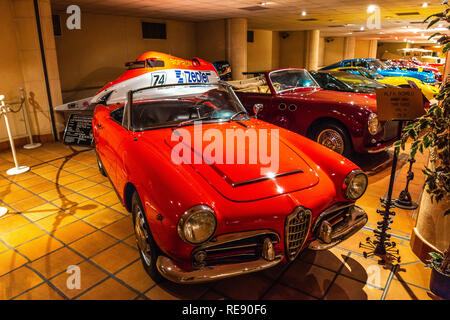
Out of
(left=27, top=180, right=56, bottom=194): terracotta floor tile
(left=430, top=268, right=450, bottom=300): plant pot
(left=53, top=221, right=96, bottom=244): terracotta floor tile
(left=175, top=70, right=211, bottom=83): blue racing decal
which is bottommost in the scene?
(left=53, top=221, right=96, bottom=244): terracotta floor tile

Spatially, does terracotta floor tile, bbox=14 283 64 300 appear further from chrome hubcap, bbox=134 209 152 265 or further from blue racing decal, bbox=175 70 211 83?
blue racing decal, bbox=175 70 211 83

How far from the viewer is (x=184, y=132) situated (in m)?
2.76

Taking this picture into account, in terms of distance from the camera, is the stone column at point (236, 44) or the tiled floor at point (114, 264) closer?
the tiled floor at point (114, 264)

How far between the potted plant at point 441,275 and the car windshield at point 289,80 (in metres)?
3.67

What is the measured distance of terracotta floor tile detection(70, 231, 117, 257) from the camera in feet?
9.19

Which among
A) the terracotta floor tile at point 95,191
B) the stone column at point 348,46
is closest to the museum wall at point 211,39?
the terracotta floor tile at point 95,191

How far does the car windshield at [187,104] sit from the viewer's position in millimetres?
3107

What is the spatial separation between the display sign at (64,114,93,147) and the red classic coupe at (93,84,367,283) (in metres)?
3.09

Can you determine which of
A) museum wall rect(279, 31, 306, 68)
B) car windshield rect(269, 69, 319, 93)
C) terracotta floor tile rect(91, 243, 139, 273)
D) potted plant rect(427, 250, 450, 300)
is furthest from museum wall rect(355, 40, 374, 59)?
terracotta floor tile rect(91, 243, 139, 273)

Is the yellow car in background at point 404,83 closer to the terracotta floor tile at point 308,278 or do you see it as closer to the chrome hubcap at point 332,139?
the chrome hubcap at point 332,139

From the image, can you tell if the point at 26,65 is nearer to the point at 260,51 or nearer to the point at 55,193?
the point at 55,193

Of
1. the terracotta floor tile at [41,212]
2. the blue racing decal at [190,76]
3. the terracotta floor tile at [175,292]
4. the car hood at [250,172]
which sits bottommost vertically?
the terracotta floor tile at [41,212]

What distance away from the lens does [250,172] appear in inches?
88.0

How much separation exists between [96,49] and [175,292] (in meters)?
9.41
